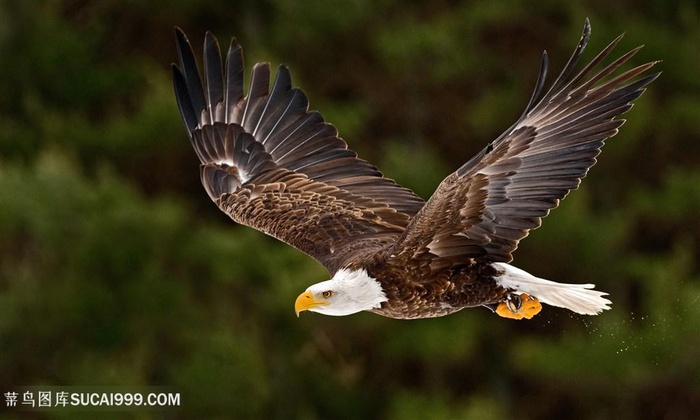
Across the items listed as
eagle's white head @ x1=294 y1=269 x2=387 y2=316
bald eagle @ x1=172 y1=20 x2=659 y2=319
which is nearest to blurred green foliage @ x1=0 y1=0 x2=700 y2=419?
bald eagle @ x1=172 y1=20 x2=659 y2=319

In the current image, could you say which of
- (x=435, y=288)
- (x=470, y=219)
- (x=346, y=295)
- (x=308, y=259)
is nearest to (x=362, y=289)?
(x=346, y=295)

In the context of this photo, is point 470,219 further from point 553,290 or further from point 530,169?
point 553,290

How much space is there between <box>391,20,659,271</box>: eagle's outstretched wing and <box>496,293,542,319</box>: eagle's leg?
1.04 feet

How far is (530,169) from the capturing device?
Answer: 7.13 metres

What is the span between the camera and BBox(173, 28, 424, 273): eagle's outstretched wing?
8.24 meters

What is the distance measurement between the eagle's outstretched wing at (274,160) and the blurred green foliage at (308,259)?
801cm

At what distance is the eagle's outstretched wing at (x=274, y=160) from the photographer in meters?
8.24

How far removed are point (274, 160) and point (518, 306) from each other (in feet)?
5.91

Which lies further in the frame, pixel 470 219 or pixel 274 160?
pixel 274 160

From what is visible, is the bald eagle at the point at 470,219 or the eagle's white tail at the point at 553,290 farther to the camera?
the eagle's white tail at the point at 553,290

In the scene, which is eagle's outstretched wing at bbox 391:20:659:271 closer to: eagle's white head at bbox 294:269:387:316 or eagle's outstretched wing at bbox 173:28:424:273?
eagle's white head at bbox 294:269:387:316

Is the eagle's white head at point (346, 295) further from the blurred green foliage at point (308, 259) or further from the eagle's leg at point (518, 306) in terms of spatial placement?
the blurred green foliage at point (308, 259)

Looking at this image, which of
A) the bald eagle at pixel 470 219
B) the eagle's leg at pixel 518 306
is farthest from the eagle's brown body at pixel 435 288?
the eagle's leg at pixel 518 306

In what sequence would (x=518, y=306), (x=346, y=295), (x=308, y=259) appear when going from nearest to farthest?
(x=346, y=295)
(x=518, y=306)
(x=308, y=259)
